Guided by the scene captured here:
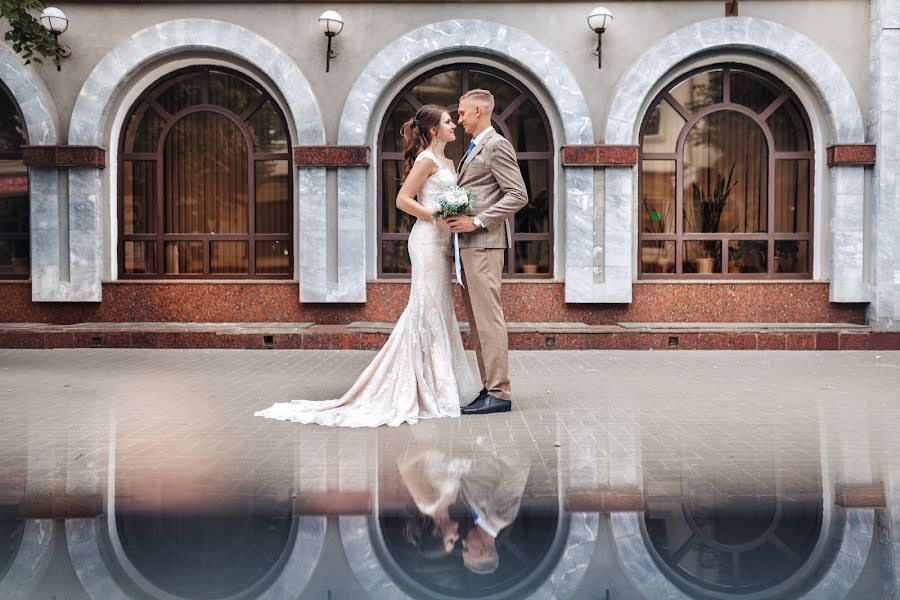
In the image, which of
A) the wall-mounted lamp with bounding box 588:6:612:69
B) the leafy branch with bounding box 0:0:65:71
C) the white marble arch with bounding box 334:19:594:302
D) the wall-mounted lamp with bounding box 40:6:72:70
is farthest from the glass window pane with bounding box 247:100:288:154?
the wall-mounted lamp with bounding box 588:6:612:69

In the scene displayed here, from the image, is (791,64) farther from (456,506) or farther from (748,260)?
(456,506)

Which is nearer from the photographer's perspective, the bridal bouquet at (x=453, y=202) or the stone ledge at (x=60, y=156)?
the bridal bouquet at (x=453, y=202)

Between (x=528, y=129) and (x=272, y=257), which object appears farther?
(x=272, y=257)

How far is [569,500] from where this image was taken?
4.66 meters

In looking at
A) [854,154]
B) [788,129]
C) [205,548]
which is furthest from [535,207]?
[205,548]

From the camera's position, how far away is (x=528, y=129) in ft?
44.3

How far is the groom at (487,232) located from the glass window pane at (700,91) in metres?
6.92

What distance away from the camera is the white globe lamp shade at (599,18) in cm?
1279

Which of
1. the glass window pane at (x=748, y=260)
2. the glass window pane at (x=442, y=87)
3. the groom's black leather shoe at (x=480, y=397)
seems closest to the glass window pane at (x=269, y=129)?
the glass window pane at (x=442, y=87)

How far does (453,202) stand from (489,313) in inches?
39.0

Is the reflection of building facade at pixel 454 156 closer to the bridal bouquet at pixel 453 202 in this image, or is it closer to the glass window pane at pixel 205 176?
the glass window pane at pixel 205 176

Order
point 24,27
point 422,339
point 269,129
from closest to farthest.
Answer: point 422,339 < point 24,27 < point 269,129

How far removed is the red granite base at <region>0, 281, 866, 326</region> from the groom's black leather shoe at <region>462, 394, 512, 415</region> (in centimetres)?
573

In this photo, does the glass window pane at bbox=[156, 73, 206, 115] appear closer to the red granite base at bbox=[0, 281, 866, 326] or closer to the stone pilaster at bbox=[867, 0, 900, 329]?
the red granite base at bbox=[0, 281, 866, 326]
